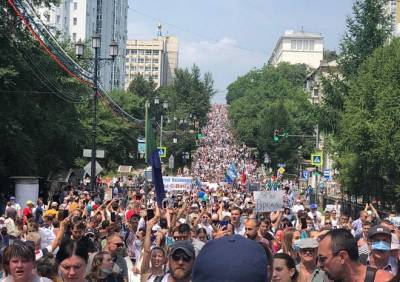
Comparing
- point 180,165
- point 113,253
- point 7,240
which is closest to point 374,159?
point 7,240

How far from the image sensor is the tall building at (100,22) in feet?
384

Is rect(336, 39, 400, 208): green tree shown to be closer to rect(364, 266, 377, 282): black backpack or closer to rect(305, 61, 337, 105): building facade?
rect(305, 61, 337, 105): building facade

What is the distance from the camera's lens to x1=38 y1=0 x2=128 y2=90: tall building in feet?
384

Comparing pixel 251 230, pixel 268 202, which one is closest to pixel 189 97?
pixel 268 202

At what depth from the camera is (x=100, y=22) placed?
5133 inches

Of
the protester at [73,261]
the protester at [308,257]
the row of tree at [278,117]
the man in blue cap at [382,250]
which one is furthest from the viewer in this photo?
the row of tree at [278,117]

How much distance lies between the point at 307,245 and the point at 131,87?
123272 mm

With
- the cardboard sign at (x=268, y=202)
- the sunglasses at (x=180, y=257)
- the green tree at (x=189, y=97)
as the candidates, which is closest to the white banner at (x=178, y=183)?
the cardboard sign at (x=268, y=202)

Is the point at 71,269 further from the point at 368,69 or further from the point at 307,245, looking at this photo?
the point at 368,69

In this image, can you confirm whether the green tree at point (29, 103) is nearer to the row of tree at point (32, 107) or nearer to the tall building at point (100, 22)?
the row of tree at point (32, 107)

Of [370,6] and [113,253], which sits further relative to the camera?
[370,6]

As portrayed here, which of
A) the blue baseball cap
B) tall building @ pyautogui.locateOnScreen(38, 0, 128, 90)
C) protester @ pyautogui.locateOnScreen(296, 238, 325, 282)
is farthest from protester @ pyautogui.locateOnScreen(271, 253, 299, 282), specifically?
tall building @ pyautogui.locateOnScreen(38, 0, 128, 90)

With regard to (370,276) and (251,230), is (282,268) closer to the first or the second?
(370,276)

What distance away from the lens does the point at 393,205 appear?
149 feet
